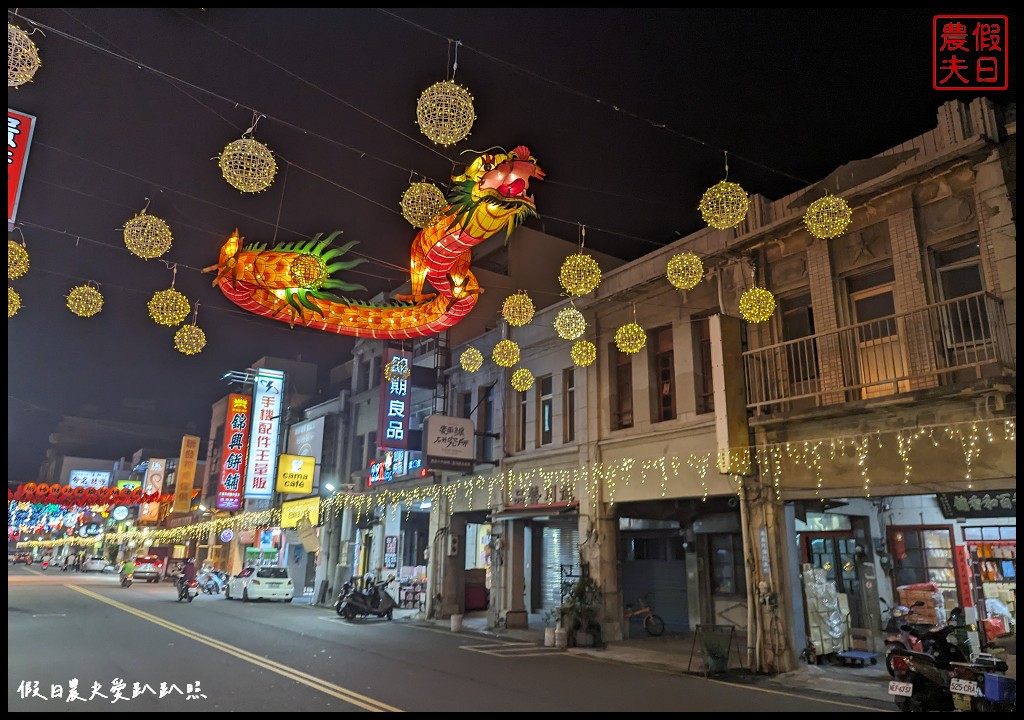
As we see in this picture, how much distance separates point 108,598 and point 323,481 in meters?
10.1

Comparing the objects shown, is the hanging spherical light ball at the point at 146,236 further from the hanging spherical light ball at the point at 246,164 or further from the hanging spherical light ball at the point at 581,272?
the hanging spherical light ball at the point at 581,272

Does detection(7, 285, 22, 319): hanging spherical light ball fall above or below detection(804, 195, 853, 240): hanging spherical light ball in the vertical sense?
below

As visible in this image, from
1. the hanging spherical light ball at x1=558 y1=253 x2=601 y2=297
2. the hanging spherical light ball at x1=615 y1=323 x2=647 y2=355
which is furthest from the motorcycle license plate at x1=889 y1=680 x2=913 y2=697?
the hanging spherical light ball at x1=558 y1=253 x2=601 y2=297

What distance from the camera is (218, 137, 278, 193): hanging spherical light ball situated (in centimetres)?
844

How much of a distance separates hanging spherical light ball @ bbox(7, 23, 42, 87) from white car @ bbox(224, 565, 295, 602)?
81.2ft

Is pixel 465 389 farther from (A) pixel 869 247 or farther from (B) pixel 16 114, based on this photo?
(B) pixel 16 114

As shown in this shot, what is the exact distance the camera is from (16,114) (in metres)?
8.93

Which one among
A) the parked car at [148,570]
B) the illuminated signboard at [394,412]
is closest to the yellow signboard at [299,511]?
the illuminated signboard at [394,412]

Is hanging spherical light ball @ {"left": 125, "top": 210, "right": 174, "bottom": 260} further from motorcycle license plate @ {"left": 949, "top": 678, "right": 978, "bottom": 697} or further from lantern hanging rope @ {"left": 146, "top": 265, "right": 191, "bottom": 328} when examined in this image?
motorcycle license plate @ {"left": 949, "top": 678, "right": 978, "bottom": 697}

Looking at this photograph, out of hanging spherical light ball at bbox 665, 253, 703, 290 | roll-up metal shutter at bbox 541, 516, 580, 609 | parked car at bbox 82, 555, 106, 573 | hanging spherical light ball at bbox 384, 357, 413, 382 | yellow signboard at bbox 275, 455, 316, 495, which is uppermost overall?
hanging spherical light ball at bbox 384, 357, 413, 382

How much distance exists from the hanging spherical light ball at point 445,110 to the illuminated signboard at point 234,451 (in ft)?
104

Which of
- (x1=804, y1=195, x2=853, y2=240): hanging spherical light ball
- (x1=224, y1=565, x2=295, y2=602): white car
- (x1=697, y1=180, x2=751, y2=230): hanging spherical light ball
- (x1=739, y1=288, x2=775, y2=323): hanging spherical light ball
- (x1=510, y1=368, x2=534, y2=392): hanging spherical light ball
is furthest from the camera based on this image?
(x1=224, y1=565, x2=295, y2=602): white car

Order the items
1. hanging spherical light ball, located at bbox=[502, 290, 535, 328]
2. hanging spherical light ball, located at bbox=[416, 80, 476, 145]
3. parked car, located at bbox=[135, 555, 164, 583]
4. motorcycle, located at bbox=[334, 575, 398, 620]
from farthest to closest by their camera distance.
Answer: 1. parked car, located at bbox=[135, 555, 164, 583]
2. motorcycle, located at bbox=[334, 575, 398, 620]
3. hanging spherical light ball, located at bbox=[502, 290, 535, 328]
4. hanging spherical light ball, located at bbox=[416, 80, 476, 145]

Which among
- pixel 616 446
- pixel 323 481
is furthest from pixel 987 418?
pixel 323 481
